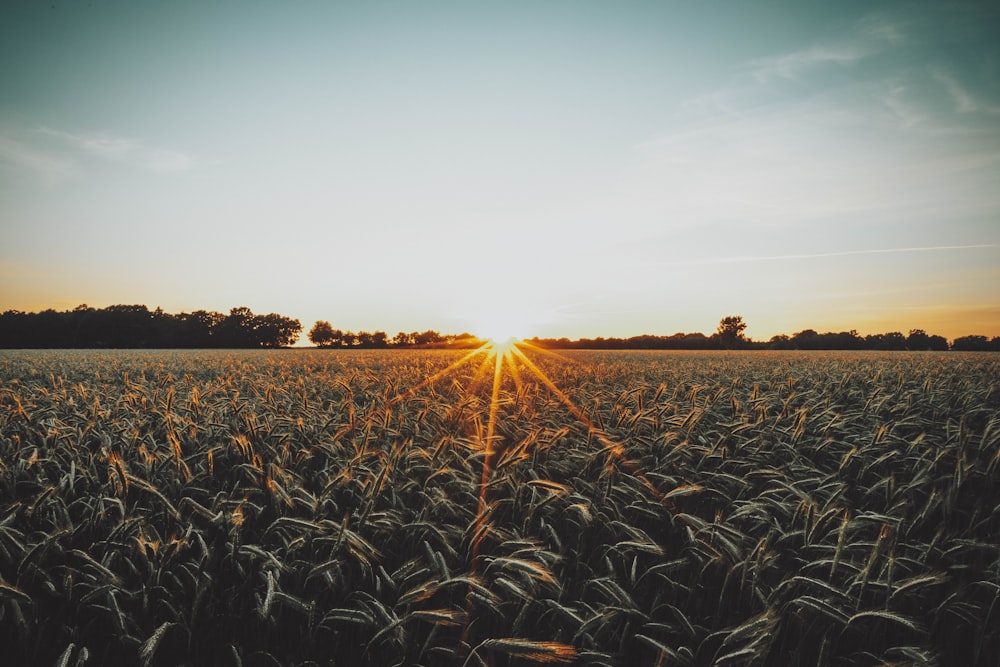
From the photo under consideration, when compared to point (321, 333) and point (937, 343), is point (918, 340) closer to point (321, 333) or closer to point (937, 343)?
point (937, 343)

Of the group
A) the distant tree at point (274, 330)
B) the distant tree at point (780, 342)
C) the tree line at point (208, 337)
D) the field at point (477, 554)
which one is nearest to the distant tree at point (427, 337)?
the tree line at point (208, 337)

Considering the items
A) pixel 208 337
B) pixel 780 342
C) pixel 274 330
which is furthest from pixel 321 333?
pixel 780 342

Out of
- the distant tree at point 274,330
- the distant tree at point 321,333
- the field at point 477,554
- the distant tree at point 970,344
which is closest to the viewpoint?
the field at point 477,554

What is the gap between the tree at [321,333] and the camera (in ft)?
314

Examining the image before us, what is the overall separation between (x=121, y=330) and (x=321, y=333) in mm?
32806

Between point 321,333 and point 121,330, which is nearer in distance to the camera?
point 121,330

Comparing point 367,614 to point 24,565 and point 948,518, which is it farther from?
point 948,518

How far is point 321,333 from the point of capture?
317 ft

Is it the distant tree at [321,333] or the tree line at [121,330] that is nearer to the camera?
the tree line at [121,330]

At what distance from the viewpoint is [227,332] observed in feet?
259

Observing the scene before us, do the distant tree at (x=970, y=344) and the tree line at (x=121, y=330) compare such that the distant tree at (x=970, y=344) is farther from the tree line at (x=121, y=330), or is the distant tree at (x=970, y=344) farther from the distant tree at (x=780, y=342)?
the tree line at (x=121, y=330)

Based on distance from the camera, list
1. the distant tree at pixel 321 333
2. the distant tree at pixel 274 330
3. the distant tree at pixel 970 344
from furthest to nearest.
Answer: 1. the distant tree at pixel 321 333
2. the distant tree at pixel 274 330
3. the distant tree at pixel 970 344

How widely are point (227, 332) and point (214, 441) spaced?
282 feet

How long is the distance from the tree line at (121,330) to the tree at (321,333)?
13.2 m
